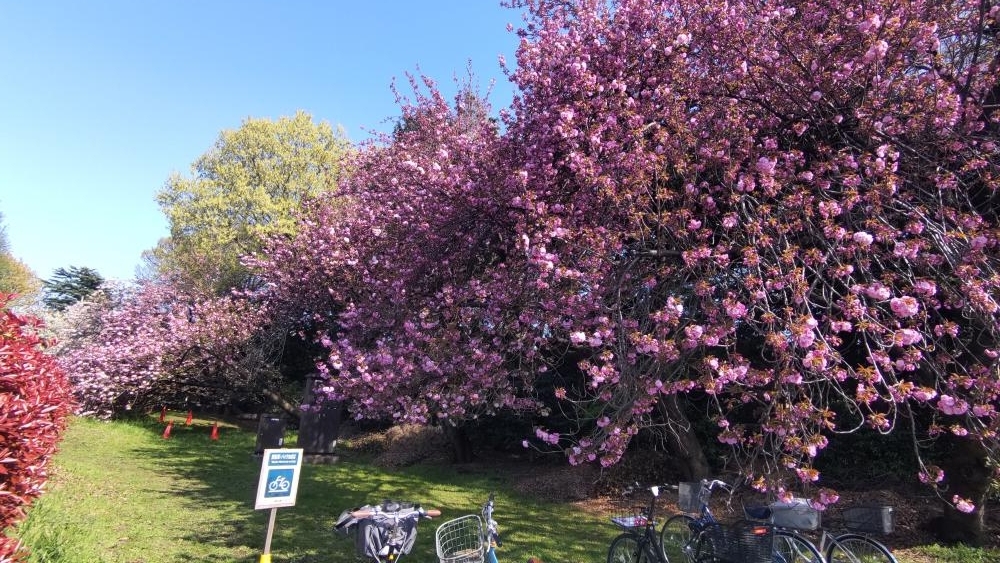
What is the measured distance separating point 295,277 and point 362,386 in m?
7.46

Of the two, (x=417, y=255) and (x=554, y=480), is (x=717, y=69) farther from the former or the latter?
(x=554, y=480)

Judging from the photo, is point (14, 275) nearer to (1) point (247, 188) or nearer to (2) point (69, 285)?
(2) point (69, 285)

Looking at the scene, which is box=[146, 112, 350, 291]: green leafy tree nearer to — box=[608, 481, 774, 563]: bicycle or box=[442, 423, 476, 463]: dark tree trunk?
box=[442, 423, 476, 463]: dark tree trunk

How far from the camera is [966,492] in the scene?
6457 millimetres

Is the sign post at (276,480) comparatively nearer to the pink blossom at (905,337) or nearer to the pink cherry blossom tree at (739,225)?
the pink cherry blossom tree at (739,225)

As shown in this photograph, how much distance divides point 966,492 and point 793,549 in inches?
157

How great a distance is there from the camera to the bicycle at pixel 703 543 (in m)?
3.98

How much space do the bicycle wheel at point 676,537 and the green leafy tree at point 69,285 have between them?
133 feet

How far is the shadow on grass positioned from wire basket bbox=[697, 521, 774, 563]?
201 cm

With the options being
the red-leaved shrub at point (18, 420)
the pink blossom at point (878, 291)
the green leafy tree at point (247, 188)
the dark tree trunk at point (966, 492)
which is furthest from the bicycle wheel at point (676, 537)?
the green leafy tree at point (247, 188)

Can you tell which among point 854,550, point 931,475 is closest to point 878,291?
point 931,475

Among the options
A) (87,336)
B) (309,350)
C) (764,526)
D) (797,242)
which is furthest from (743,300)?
(87,336)

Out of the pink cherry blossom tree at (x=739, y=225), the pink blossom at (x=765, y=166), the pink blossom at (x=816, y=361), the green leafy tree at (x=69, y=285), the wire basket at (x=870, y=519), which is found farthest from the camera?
the green leafy tree at (x=69, y=285)

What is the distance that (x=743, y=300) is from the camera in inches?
187
